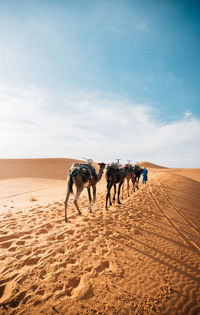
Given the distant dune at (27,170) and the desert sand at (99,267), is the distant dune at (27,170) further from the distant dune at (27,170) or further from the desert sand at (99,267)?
the desert sand at (99,267)

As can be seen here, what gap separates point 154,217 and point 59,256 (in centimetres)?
532

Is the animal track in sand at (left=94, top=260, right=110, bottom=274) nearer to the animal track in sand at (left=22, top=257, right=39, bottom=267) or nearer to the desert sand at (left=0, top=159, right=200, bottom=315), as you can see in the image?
the desert sand at (left=0, top=159, right=200, bottom=315)

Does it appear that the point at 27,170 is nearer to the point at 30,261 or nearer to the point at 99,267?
the point at 30,261

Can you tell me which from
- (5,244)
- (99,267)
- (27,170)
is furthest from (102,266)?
(27,170)

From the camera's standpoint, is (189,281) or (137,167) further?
(137,167)

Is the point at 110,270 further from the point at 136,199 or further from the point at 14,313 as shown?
the point at 136,199

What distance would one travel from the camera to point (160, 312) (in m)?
2.64

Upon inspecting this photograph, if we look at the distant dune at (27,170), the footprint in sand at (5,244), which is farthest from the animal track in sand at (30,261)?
the distant dune at (27,170)

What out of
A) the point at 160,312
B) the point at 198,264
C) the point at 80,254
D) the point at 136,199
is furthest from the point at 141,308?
the point at 136,199

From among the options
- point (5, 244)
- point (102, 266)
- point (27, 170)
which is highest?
point (27, 170)

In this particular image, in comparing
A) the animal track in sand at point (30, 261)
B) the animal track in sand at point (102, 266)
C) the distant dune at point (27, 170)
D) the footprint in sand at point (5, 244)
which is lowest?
the footprint in sand at point (5, 244)

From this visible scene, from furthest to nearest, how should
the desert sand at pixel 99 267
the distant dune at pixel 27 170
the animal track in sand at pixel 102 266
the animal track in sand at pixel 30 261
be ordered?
1. the distant dune at pixel 27 170
2. the animal track in sand at pixel 30 261
3. the animal track in sand at pixel 102 266
4. the desert sand at pixel 99 267

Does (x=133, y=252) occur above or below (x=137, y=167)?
below

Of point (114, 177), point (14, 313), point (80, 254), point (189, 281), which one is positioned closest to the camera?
point (14, 313)
